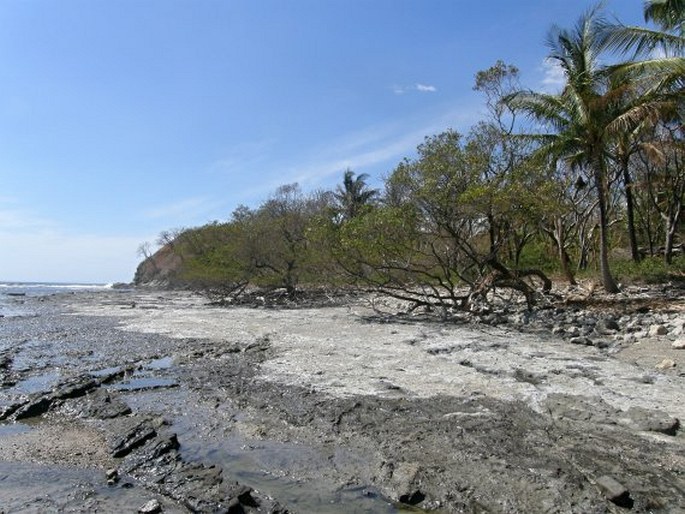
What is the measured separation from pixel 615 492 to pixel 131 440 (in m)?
4.89

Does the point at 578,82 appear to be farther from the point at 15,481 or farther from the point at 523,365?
the point at 15,481

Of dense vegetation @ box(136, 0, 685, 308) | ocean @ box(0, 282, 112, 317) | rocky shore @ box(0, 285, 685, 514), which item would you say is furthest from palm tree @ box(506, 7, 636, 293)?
ocean @ box(0, 282, 112, 317)

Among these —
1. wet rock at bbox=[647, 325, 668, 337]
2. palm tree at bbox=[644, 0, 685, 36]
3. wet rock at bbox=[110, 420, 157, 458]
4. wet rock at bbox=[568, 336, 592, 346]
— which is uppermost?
palm tree at bbox=[644, 0, 685, 36]

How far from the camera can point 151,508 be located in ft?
14.4

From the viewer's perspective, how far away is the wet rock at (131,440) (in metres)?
5.80

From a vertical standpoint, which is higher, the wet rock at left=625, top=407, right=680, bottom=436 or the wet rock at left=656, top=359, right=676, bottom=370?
the wet rock at left=656, top=359, right=676, bottom=370

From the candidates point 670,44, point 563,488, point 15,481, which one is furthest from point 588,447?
point 670,44

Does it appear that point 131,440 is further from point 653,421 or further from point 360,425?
point 653,421

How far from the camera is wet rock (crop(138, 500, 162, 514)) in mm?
4379

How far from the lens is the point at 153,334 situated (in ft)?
53.9

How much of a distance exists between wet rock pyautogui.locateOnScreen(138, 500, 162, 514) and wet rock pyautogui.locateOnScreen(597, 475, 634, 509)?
3.67 metres

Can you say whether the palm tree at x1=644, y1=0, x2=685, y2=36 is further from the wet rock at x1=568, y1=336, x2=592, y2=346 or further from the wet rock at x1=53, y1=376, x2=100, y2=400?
the wet rock at x1=53, y1=376, x2=100, y2=400

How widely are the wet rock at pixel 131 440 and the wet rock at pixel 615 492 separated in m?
4.67

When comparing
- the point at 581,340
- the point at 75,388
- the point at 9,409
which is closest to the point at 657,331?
the point at 581,340
